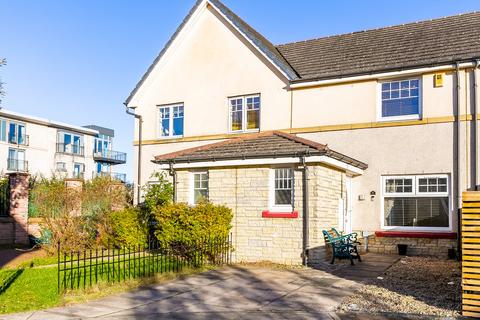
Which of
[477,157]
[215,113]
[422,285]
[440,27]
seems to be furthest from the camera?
[215,113]

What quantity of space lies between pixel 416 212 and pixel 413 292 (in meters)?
7.53

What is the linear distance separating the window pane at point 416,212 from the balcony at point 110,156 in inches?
2042

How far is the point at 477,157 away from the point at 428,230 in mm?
2967

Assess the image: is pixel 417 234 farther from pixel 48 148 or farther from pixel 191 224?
pixel 48 148

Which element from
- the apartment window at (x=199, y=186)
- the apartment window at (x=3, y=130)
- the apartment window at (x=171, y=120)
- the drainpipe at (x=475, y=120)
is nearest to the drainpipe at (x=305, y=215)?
the apartment window at (x=199, y=186)

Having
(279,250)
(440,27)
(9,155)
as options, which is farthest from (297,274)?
(9,155)

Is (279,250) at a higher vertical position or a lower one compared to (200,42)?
lower

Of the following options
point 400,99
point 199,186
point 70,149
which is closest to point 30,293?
point 199,186

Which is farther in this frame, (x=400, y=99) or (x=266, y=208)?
(x=400, y=99)

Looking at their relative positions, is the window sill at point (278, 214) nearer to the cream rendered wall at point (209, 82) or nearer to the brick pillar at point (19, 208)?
the cream rendered wall at point (209, 82)

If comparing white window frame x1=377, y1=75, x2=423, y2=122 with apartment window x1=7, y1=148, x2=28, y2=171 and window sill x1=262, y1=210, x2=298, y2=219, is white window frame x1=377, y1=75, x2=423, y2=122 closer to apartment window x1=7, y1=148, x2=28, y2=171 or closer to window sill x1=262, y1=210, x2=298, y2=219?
window sill x1=262, y1=210, x2=298, y2=219

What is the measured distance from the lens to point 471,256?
774 centimetres

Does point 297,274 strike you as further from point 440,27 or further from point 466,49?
point 440,27

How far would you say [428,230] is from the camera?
16234mm
